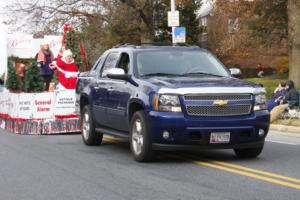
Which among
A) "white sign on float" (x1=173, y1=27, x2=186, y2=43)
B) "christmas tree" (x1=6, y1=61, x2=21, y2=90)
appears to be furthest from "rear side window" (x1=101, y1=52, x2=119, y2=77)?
"white sign on float" (x1=173, y1=27, x2=186, y2=43)

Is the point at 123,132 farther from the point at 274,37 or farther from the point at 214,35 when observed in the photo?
the point at 214,35

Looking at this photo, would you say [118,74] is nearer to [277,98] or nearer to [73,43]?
[277,98]

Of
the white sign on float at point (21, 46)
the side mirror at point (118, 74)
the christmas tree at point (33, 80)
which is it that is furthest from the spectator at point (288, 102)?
the white sign on float at point (21, 46)

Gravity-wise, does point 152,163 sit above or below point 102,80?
below

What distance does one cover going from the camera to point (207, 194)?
786 cm

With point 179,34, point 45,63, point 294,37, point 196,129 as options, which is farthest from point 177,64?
point 294,37

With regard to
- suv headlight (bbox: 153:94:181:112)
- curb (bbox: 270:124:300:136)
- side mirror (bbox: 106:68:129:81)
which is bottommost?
curb (bbox: 270:124:300:136)

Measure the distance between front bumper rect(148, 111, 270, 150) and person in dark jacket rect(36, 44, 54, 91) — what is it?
10157 mm

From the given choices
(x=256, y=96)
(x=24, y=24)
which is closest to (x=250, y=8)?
(x=24, y=24)

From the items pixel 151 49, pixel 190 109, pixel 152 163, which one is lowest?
pixel 152 163

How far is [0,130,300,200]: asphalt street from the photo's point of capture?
802cm

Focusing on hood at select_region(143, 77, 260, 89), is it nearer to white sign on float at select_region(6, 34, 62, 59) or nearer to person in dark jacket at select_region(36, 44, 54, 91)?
person in dark jacket at select_region(36, 44, 54, 91)

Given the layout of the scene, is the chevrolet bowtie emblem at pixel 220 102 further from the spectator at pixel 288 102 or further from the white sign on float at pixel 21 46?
the white sign on float at pixel 21 46

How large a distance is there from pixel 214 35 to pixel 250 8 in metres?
23.6
